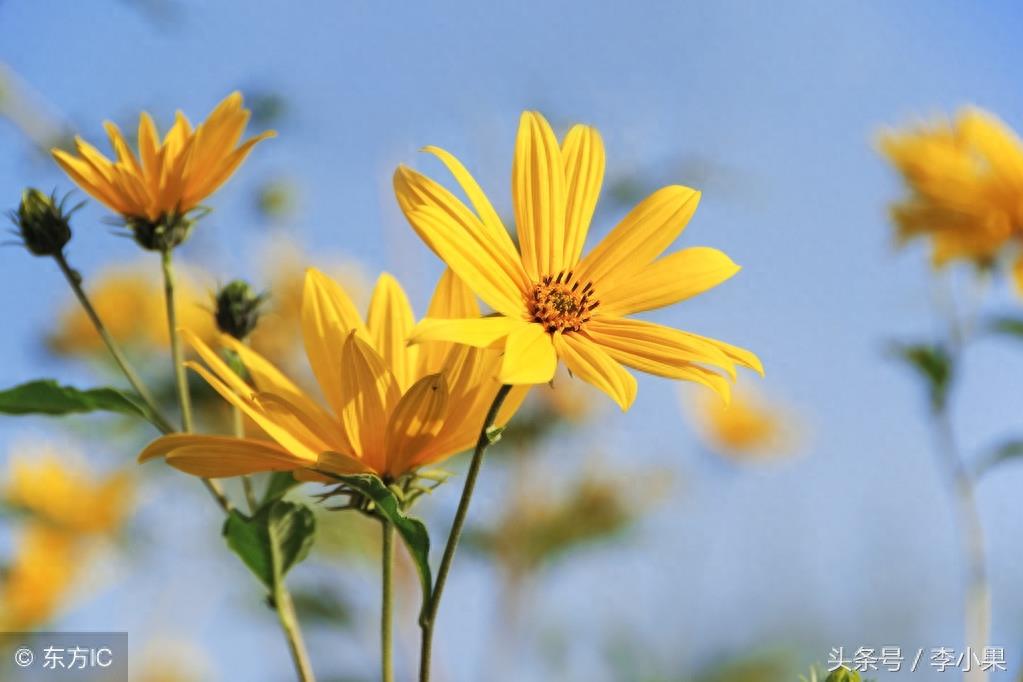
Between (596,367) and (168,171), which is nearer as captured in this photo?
(596,367)

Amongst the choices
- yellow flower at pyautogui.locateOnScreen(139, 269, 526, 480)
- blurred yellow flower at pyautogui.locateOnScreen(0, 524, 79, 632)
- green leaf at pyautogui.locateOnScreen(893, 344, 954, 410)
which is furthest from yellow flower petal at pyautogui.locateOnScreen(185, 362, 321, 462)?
blurred yellow flower at pyautogui.locateOnScreen(0, 524, 79, 632)

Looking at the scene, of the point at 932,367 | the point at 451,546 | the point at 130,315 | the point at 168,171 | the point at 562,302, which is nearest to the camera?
the point at 451,546

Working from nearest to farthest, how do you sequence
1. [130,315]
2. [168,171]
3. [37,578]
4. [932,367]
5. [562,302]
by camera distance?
[562,302]
[168,171]
[932,367]
[37,578]
[130,315]

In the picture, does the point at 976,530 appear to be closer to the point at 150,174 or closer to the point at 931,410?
the point at 931,410

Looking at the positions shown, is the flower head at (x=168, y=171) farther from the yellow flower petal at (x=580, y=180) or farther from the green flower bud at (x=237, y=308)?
the yellow flower petal at (x=580, y=180)

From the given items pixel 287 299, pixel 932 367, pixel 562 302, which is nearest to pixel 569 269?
pixel 562 302

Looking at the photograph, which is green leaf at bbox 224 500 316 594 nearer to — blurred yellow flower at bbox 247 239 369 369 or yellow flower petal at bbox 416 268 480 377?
yellow flower petal at bbox 416 268 480 377

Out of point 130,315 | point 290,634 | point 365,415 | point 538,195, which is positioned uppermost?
point 130,315

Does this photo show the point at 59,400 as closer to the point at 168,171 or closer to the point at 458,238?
the point at 168,171
